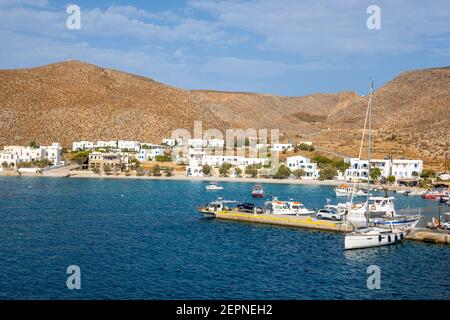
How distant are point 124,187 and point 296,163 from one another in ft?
115

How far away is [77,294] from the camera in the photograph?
2609cm

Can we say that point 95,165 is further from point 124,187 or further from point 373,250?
point 373,250

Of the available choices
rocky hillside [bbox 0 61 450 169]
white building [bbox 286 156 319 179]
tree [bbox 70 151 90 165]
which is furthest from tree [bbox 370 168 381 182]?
tree [bbox 70 151 90 165]

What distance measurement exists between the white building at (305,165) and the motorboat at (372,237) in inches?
2355

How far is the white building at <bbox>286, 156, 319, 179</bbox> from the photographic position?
3935 inches

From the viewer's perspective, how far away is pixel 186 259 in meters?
33.6

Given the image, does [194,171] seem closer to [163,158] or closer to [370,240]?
[163,158]

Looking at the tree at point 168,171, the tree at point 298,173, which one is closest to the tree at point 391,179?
the tree at point 298,173

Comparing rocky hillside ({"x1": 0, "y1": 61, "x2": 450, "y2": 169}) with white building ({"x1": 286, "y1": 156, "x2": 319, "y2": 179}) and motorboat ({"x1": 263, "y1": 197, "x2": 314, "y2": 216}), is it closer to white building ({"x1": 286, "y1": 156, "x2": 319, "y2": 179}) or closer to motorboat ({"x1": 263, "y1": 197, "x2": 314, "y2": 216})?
white building ({"x1": 286, "y1": 156, "x2": 319, "y2": 179})

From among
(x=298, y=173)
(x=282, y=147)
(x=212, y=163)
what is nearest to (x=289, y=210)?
(x=298, y=173)

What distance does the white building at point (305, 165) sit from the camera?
99.9 meters

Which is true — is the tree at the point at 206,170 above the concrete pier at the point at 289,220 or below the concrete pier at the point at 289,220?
above

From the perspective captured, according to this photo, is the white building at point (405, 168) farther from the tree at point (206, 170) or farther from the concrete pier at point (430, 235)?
the concrete pier at point (430, 235)

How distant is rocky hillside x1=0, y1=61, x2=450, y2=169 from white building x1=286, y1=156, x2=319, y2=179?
18212 millimetres
